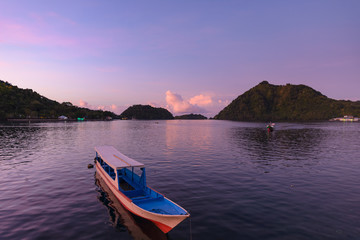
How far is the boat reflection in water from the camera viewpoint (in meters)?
13.6

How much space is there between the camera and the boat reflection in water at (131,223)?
13586 mm

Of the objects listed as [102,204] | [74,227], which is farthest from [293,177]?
[74,227]

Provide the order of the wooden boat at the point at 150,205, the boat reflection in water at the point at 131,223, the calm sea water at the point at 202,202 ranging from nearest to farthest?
1. the wooden boat at the point at 150,205
2. the boat reflection in water at the point at 131,223
3. the calm sea water at the point at 202,202

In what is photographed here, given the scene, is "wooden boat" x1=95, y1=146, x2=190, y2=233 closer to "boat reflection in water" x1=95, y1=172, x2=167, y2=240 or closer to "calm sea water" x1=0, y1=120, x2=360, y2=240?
"boat reflection in water" x1=95, y1=172, x2=167, y2=240

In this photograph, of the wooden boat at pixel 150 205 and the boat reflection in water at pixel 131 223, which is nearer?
the wooden boat at pixel 150 205

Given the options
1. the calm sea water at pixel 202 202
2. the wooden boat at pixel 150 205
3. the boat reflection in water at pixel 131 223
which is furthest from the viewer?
the calm sea water at pixel 202 202

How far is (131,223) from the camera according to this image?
15141 millimetres

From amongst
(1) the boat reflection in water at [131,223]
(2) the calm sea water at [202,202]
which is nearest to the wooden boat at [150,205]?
(1) the boat reflection in water at [131,223]

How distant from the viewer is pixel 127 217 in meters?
16.0

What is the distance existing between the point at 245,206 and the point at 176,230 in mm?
7428

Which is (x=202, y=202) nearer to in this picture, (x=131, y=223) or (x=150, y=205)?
(x=150, y=205)

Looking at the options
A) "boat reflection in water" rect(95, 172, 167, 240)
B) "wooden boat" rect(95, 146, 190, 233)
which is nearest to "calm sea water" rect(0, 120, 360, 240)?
"boat reflection in water" rect(95, 172, 167, 240)

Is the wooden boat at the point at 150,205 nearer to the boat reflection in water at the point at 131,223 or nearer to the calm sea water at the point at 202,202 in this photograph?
the boat reflection in water at the point at 131,223

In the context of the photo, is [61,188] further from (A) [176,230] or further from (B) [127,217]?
(A) [176,230]
